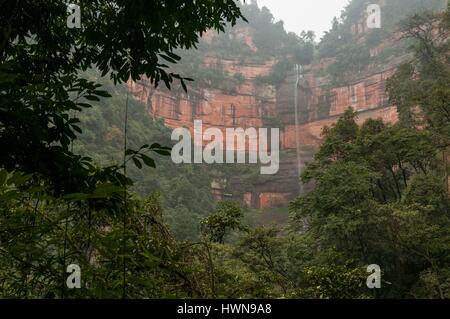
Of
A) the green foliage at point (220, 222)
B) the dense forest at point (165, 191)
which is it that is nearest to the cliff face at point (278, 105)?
the dense forest at point (165, 191)

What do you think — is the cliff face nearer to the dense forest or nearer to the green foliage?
the dense forest

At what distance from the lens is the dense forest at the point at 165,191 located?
1.72 metres

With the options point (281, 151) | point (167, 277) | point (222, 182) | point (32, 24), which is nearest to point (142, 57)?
point (32, 24)

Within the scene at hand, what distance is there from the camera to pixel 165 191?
26.2m

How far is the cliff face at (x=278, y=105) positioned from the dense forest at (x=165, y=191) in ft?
15.3

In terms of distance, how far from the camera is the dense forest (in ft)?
5.63

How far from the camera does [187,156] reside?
35750mm

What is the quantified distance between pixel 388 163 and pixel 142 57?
11615 mm

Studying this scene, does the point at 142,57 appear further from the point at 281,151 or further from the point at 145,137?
the point at 281,151

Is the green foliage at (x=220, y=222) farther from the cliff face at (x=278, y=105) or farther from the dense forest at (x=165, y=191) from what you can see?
the cliff face at (x=278, y=105)

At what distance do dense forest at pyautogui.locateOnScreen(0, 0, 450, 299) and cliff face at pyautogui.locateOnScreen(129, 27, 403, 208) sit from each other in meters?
4.65

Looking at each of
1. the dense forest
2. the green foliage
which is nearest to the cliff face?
the dense forest

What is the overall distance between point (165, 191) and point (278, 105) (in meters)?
20.9
